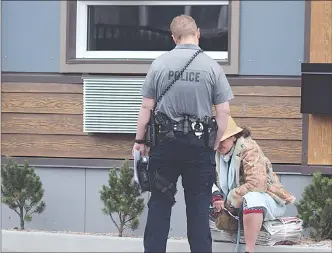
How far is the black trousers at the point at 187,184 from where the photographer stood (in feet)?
15.5

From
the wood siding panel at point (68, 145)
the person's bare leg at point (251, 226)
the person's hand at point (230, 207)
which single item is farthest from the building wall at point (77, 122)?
the person's bare leg at point (251, 226)

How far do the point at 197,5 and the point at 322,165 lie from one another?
1933mm

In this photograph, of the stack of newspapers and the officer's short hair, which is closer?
the officer's short hair

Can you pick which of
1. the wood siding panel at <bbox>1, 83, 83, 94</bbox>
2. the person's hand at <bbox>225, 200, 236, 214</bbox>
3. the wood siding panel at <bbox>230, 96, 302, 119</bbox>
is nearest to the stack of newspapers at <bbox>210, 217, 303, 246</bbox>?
the person's hand at <bbox>225, 200, 236, 214</bbox>

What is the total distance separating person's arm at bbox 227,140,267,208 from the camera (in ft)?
17.9

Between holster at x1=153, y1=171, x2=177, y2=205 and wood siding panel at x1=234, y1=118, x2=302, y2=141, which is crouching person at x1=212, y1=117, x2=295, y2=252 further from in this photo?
wood siding panel at x1=234, y1=118, x2=302, y2=141

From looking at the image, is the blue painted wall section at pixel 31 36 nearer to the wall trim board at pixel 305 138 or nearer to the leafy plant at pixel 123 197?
the leafy plant at pixel 123 197

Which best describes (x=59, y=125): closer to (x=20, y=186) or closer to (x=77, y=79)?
(x=77, y=79)

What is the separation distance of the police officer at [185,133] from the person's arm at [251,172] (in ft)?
2.22

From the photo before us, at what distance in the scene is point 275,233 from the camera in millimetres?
5668

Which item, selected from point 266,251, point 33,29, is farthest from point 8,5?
point 266,251

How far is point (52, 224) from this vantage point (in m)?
7.05

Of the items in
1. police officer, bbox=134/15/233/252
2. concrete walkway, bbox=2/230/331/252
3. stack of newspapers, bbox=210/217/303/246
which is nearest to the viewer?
police officer, bbox=134/15/233/252

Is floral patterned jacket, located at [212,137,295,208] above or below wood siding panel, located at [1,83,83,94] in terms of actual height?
below
